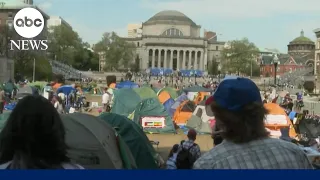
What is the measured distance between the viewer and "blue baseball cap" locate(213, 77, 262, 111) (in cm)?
259

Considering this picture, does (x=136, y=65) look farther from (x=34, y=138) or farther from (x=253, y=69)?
(x=34, y=138)

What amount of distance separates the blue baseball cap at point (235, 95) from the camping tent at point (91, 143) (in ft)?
14.1

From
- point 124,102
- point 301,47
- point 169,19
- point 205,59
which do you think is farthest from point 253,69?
point 124,102

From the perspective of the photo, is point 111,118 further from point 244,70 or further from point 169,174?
point 244,70

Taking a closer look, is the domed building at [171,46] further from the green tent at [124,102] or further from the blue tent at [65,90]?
the green tent at [124,102]

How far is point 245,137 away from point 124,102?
18151mm

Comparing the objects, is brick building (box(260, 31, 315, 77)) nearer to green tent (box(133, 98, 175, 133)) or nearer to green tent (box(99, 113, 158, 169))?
green tent (box(133, 98, 175, 133))

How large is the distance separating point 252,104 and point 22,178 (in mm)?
1156

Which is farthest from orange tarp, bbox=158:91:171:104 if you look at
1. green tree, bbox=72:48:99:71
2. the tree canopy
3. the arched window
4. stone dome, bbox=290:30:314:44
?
stone dome, bbox=290:30:314:44

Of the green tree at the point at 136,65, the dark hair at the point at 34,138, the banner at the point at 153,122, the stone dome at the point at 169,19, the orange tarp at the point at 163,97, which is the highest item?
the stone dome at the point at 169,19

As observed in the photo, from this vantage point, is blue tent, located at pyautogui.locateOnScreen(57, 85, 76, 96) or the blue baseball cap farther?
blue tent, located at pyautogui.locateOnScreen(57, 85, 76, 96)

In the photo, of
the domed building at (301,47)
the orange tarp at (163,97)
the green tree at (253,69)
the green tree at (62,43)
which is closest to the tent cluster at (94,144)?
the orange tarp at (163,97)

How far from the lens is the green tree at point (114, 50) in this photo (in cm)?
11749

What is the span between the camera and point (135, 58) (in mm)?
131375
